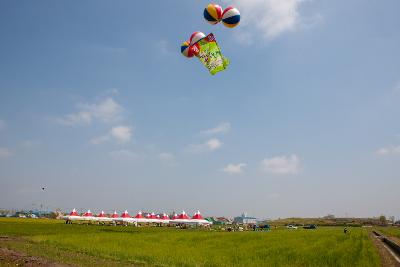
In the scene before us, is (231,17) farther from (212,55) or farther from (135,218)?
(135,218)

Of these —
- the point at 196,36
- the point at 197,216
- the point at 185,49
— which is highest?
the point at 196,36

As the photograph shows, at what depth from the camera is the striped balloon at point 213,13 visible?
19.3 m

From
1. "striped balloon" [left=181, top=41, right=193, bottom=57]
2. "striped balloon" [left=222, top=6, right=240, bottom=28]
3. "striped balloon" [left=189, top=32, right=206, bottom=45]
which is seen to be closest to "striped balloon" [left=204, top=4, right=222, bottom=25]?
"striped balloon" [left=222, top=6, right=240, bottom=28]

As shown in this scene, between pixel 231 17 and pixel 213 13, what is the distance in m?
0.95

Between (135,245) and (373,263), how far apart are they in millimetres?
14593

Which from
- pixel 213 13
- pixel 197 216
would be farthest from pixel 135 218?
pixel 213 13

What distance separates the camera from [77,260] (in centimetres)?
A: 1714

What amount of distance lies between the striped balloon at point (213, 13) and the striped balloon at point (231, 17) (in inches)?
10.2

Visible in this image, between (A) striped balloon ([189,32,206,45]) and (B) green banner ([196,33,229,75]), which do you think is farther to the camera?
(A) striped balloon ([189,32,206,45])

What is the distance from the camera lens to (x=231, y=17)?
19.3 metres

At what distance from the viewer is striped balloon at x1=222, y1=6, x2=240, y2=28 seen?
1922cm

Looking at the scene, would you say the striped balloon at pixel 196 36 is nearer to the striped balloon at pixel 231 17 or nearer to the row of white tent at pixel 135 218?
the striped balloon at pixel 231 17

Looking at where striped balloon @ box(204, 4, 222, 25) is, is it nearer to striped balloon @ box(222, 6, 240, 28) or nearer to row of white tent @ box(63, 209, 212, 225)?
striped balloon @ box(222, 6, 240, 28)

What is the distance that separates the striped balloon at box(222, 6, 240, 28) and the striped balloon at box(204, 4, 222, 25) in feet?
0.85
